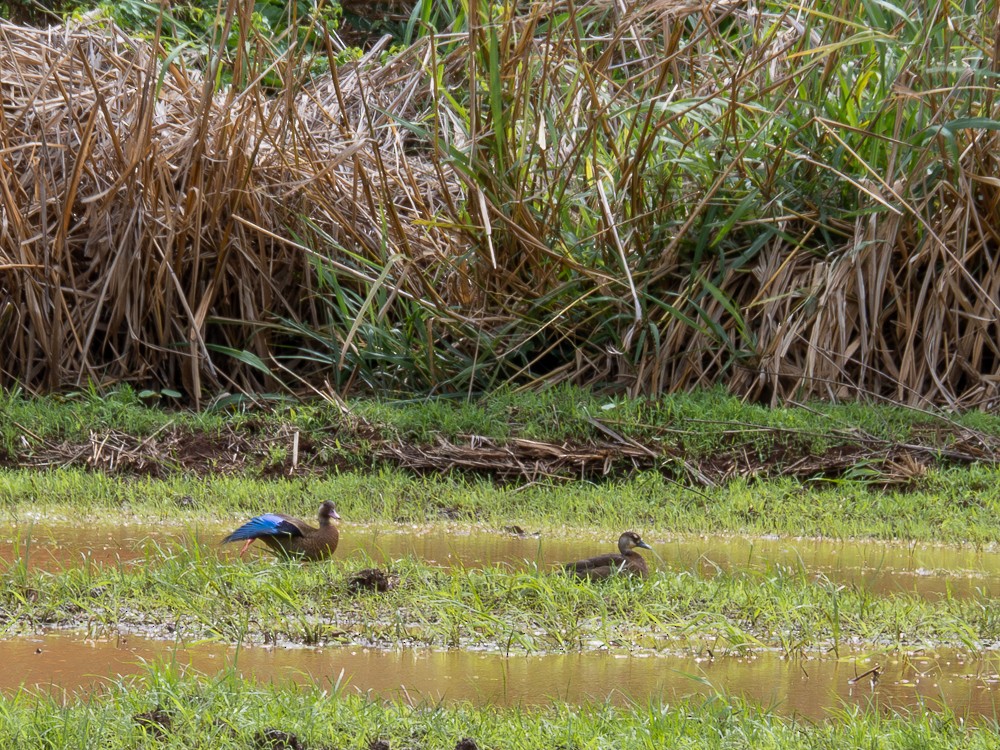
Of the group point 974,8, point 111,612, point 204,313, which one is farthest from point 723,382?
point 111,612

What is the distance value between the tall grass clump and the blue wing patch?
7.58ft

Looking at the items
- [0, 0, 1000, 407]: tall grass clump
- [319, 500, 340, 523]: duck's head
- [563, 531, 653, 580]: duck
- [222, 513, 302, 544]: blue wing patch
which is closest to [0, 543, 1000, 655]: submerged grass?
[563, 531, 653, 580]: duck

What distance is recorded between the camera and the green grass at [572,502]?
5637mm

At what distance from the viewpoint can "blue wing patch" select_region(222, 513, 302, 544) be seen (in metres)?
4.63

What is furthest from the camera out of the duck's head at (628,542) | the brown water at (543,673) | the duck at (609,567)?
the duck's head at (628,542)

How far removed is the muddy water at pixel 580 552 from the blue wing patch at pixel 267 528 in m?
0.18

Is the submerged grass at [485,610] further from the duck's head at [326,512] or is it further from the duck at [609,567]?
the duck's head at [326,512]

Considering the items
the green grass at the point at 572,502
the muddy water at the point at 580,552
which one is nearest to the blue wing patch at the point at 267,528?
the muddy water at the point at 580,552

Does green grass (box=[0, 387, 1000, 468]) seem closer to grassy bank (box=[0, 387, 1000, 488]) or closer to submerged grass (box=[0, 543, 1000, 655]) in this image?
grassy bank (box=[0, 387, 1000, 488])

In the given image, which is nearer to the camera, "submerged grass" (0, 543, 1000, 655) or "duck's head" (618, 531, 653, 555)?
"submerged grass" (0, 543, 1000, 655)

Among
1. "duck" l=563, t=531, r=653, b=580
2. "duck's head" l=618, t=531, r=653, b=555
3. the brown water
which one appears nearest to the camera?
the brown water

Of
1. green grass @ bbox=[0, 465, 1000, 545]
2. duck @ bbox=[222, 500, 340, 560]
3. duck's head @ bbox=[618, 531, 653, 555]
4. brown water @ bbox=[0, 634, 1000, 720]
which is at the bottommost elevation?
green grass @ bbox=[0, 465, 1000, 545]

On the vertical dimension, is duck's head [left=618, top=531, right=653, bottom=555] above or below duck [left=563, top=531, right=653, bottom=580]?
below

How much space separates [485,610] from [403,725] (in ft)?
3.61
